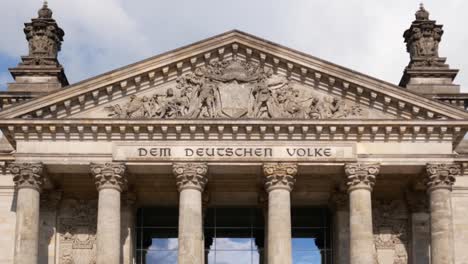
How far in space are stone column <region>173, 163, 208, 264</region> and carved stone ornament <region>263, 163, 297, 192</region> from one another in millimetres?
2387

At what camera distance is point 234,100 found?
121 feet

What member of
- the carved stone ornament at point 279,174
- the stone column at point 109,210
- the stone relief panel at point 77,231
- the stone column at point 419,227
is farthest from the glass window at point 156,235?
the stone column at point 419,227

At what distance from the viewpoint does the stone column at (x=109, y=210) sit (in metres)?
35.1

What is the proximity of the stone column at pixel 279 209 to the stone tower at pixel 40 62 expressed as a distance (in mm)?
10730

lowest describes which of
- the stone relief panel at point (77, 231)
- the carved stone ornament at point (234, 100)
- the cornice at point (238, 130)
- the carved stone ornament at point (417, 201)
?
the stone relief panel at point (77, 231)

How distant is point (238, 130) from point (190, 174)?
2472 mm

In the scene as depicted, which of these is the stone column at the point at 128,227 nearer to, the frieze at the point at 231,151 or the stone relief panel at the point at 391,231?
the frieze at the point at 231,151

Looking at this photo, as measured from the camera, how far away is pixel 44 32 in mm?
41281

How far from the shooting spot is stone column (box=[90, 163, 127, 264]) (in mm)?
35062

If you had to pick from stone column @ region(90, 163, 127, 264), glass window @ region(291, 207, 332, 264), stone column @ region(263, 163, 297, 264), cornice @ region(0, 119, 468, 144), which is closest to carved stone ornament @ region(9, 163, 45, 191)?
cornice @ region(0, 119, 468, 144)

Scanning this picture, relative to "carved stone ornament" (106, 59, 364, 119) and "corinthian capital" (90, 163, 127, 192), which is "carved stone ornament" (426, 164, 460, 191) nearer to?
"carved stone ornament" (106, 59, 364, 119)

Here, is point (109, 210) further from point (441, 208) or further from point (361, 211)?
point (441, 208)

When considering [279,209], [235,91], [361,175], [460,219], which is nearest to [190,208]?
[279,209]

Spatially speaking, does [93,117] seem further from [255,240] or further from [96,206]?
[255,240]
